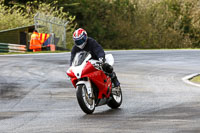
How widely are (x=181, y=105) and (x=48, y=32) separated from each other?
2928 cm

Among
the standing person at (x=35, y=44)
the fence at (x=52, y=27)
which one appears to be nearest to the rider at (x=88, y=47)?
the standing person at (x=35, y=44)

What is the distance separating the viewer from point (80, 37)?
10.0 metres

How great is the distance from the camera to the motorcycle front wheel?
31.6ft

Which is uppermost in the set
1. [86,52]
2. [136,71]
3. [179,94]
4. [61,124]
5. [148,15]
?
[86,52]

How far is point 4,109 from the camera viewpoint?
10805 millimetres

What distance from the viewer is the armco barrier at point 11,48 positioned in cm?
3478

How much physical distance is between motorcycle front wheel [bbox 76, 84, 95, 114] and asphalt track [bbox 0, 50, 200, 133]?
0.16 m

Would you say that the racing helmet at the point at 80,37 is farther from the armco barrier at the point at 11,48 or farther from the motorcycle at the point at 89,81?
the armco barrier at the point at 11,48

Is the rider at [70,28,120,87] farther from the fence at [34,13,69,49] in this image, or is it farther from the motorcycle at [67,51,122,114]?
the fence at [34,13,69,49]

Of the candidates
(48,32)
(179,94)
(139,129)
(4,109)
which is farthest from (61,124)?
(48,32)

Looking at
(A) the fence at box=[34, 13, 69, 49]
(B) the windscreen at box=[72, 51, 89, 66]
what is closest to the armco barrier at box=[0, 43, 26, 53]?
(A) the fence at box=[34, 13, 69, 49]

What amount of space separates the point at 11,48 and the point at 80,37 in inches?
1015

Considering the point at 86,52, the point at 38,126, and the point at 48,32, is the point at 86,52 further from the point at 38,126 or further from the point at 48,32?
the point at 48,32

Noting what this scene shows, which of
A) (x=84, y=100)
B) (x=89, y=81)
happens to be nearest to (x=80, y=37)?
(x=89, y=81)
